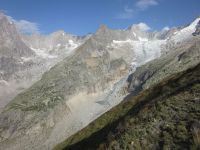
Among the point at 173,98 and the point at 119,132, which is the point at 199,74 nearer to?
the point at 173,98

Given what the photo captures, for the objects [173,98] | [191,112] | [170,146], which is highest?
[173,98]

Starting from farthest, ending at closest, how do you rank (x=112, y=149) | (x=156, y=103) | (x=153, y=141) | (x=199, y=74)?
(x=199, y=74) → (x=156, y=103) → (x=112, y=149) → (x=153, y=141)

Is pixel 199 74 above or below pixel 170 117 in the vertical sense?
above

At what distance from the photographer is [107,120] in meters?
46.6

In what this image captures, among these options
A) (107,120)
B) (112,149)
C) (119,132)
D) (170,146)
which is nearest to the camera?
(170,146)

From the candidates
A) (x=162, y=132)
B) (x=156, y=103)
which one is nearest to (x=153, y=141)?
(x=162, y=132)

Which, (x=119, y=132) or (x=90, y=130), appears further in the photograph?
(x=90, y=130)

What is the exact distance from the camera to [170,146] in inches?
1013

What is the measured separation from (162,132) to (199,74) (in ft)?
43.1

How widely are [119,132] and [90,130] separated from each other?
611 inches

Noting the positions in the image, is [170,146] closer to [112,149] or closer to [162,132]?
[162,132]

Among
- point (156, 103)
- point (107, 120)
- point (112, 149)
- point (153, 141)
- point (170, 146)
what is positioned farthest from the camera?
point (107, 120)

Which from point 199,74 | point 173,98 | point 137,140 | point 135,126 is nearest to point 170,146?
point 137,140

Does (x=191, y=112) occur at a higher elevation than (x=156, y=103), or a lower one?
lower
